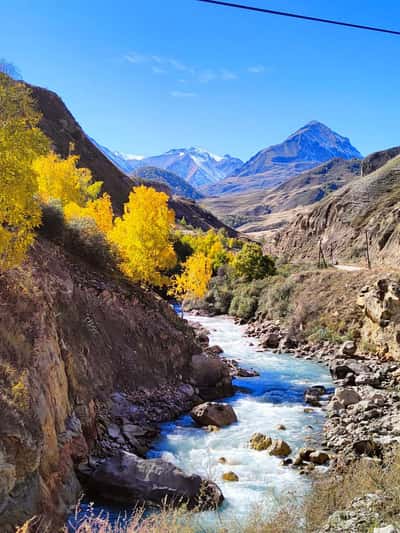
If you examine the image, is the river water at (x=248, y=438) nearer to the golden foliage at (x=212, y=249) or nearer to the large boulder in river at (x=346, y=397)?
the large boulder in river at (x=346, y=397)

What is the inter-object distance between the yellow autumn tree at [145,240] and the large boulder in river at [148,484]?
15440 mm

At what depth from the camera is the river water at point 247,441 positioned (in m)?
11.2

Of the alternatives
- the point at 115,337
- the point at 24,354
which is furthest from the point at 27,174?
the point at 115,337

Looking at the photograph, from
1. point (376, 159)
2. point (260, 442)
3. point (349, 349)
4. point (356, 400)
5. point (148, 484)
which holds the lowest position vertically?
point (260, 442)

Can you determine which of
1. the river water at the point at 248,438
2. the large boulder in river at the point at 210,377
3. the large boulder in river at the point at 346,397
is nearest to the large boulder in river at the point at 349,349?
the river water at the point at 248,438

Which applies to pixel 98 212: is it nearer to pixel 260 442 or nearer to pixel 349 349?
pixel 349 349

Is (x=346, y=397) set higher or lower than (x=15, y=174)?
lower

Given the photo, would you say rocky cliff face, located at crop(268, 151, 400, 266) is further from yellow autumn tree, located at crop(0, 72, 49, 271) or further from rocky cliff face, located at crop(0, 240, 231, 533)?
yellow autumn tree, located at crop(0, 72, 49, 271)

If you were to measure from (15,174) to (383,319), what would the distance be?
77.5 feet

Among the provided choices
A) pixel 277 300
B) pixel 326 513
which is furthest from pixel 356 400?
pixel 277 300

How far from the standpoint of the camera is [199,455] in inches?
570

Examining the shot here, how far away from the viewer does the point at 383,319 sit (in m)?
28.5

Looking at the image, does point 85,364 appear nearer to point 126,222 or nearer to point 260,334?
point 126,222

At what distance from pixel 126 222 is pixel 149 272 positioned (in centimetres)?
330
